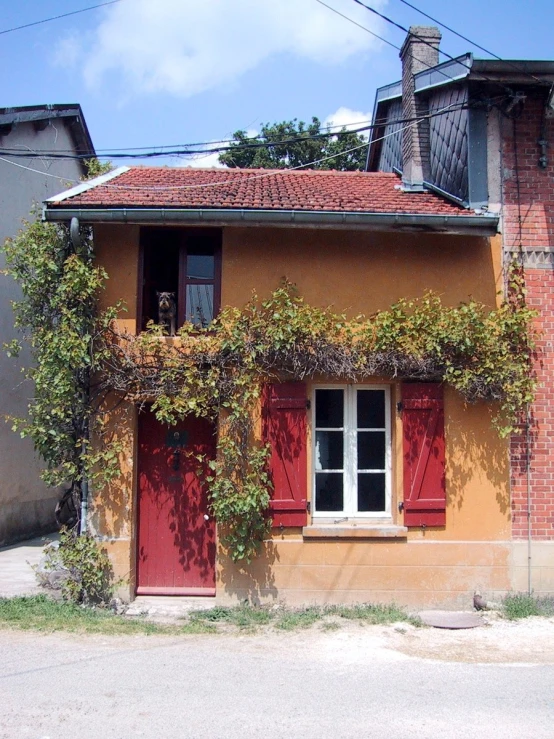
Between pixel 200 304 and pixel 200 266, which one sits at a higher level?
pixel 200 266

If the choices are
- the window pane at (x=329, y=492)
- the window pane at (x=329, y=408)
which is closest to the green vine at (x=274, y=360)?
the window pane at (x=329, y=408)

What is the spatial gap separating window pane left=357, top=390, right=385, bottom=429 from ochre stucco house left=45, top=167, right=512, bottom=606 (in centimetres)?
2

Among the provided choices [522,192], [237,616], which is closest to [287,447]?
[237,616]

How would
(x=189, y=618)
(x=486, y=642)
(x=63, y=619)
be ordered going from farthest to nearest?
(x=189, y=618) < (x=63, y=619) < (x=486, y=642)

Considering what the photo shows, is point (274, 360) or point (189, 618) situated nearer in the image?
point (189, 618)

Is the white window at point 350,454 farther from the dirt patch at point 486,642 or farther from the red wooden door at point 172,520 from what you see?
the dirt patch at point 486,642

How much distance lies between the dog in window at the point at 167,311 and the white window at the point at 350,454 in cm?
192

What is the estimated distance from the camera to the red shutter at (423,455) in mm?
7789

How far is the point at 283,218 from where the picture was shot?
25.1 feet

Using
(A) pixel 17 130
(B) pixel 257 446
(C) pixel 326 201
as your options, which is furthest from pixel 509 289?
(A) pixel 17 130

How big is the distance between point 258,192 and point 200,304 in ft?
5.79

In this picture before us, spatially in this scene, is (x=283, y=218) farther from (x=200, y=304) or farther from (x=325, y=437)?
(x=325, y=437)

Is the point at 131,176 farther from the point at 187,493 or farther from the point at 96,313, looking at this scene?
the point at 187,493

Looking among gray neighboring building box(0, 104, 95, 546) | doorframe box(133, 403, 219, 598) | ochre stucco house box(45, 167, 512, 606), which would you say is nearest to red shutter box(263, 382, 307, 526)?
ochre stucco house box(45, 167, 512, 606)
